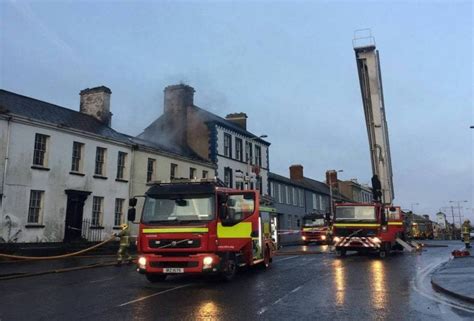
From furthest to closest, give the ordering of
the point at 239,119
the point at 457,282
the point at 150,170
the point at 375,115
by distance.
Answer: the point at 239,119
the point at 150,170
the point at 375,115
the point at 457,282

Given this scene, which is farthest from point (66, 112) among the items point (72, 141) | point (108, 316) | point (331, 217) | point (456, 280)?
point (456, 280)

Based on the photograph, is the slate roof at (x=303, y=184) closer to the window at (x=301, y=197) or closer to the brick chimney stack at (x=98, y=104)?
the window at (x=301, y=197)

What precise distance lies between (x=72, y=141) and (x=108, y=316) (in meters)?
18.7

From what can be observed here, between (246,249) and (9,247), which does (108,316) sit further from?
(9,247)

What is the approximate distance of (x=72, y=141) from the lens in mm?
24609

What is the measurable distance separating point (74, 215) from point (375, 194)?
1626 centimetres

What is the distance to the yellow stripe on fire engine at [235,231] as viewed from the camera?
39.4 feet

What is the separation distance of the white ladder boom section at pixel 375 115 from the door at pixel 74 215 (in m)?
16.1

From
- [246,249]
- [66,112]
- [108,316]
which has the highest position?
[66,112]

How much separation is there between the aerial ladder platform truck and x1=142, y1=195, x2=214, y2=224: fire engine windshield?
11.2 m

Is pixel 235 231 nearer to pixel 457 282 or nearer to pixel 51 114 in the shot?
pixel 457 282

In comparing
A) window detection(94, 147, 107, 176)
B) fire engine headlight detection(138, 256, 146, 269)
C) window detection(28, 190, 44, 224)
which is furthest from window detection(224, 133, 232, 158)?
fire engine headlight detection(138, 256, 146, 269)

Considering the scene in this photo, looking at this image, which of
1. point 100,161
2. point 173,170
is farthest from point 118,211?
point 173,170

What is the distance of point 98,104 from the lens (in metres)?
30.3
